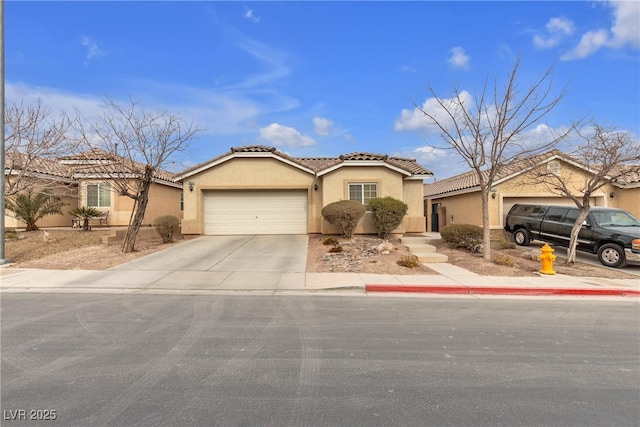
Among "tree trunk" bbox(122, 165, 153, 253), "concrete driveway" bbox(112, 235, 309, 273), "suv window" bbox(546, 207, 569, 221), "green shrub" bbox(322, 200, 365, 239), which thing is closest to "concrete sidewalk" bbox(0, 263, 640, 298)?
"concrete driveway" bbox(112, 235, 309, 273)

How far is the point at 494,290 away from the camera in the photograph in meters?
8.05

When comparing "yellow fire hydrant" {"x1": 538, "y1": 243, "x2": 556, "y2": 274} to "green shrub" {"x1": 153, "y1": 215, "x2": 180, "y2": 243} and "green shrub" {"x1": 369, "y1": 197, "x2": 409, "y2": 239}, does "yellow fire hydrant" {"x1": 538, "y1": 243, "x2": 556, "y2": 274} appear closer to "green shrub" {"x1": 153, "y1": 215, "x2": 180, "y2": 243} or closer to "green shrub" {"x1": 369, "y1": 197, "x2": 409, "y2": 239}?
"green shrub" {"x1": 369, "y1": 197, "x2": 409, "y2": 239}

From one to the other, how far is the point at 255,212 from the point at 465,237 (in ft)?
32.4

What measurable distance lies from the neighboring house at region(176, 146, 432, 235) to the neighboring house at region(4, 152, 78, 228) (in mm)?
5605

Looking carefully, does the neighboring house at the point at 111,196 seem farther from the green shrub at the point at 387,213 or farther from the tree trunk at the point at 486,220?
the tree trunk at the point at 486,220

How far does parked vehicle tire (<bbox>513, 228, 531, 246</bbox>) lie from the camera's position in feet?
49.6

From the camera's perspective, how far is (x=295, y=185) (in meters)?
17.0

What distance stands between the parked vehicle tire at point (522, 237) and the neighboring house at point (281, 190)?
164 inches

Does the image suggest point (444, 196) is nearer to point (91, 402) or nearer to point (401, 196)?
point (401, 196)

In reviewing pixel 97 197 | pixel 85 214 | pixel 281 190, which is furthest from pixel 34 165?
pixel 281 190

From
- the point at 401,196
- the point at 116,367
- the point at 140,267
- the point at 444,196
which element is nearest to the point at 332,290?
the point at 116,367

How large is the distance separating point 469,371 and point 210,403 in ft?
9.34

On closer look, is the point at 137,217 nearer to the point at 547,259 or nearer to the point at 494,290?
the point at 494,290

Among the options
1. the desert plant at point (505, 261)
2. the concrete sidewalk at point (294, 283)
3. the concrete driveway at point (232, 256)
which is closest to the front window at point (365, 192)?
the concrete driveway at point (232, 256)
